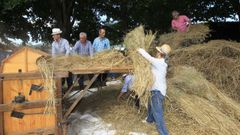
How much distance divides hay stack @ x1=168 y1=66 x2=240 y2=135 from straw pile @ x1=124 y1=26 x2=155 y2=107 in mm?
1022

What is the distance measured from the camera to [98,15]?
62.1ft

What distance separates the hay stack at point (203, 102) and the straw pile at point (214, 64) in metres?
0.36

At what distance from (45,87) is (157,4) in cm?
946

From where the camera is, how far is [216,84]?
30.7ft

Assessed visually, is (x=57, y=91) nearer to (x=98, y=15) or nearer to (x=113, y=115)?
(x=113, y=115)

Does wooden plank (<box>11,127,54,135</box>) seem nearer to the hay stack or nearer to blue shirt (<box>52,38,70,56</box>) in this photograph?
blue shirt (<box>52,38,70,56</box>)

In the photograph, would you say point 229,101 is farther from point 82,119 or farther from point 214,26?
→ point 214,26

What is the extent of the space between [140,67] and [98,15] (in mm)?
11806

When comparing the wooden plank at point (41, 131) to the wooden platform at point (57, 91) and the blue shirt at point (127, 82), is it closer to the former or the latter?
the wooden platform at point (57, 91)

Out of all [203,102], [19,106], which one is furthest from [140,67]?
[19,106]

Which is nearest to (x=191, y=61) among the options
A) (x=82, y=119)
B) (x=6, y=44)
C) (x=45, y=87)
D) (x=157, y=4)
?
(x=82, y=119)

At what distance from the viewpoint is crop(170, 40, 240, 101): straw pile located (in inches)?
371

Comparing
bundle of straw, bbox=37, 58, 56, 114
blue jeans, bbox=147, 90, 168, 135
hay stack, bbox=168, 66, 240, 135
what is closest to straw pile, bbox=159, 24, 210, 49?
hay stack, bbox=168, 66, 240, 135

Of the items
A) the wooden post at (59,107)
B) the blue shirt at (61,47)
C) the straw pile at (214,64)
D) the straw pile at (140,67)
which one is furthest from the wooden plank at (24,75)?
the straw pile at (214,64)
